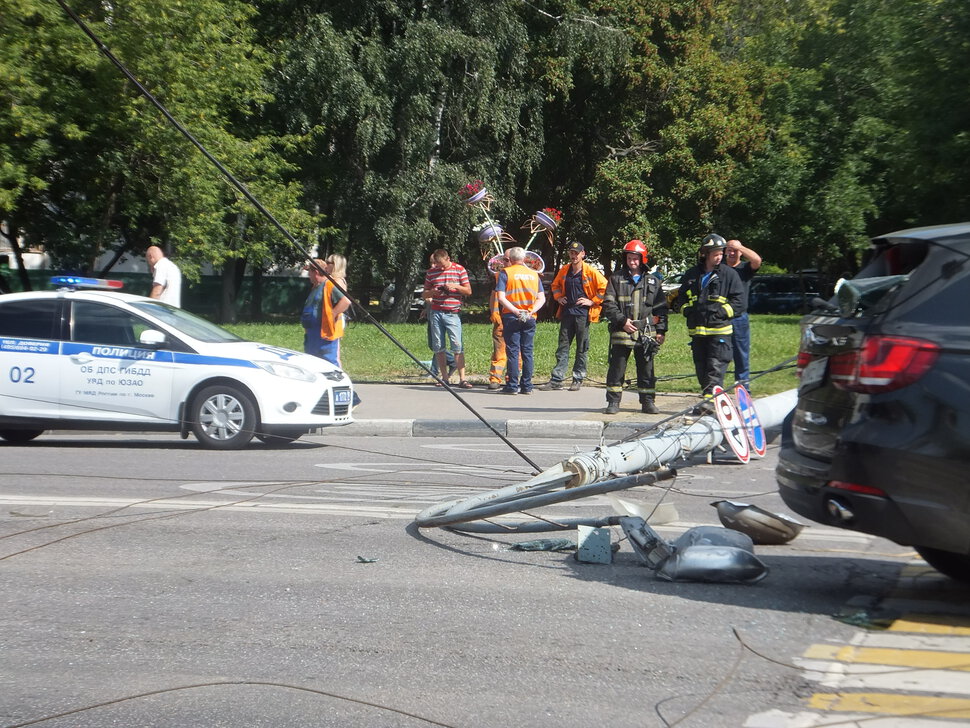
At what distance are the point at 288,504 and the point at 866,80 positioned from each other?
3750 centimetres

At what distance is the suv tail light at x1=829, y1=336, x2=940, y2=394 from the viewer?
15.7 ft

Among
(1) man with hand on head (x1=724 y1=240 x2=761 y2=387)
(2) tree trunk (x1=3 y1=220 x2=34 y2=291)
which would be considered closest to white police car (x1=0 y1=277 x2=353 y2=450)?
(1) man with hand on head (x1=724 y1=240 x2=761 y2=387)

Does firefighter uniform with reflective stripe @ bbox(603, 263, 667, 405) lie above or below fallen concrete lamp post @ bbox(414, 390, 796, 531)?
above

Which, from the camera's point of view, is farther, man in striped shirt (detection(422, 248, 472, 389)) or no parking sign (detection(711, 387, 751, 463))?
man in striped shirt (detection(422, 248, 472, 389))

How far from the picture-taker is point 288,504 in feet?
26.0

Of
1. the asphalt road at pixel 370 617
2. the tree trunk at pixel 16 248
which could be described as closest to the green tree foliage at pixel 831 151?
the tree trunk at pixel 16 248

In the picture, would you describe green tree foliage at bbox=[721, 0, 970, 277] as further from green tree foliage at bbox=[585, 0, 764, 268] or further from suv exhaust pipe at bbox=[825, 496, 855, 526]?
suv exhaust pipe at bbox=[825, 496, 855, 526]

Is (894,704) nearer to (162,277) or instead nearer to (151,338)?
(151,338)

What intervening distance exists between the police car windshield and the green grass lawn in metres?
5.67

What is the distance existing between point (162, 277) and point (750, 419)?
7.73m

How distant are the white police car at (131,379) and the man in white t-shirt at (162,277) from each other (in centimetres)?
196

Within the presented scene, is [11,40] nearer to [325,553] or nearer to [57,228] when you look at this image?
[57,228]

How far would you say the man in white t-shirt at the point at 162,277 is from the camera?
13.1 meters

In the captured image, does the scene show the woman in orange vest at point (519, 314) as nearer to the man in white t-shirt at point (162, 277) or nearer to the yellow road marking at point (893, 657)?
the man in white t-shirt at point (162, 277)
